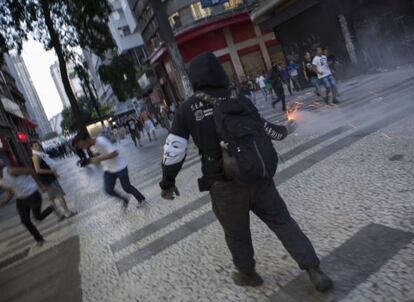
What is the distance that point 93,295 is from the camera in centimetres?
430

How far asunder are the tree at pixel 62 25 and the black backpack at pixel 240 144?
48.6 ft

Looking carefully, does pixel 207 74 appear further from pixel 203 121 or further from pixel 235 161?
pixel 235 161

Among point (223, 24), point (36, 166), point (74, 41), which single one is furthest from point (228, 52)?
point (36, 166)

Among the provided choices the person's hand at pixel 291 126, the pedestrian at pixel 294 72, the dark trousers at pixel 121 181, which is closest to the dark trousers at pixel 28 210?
the dark trousers at pixel 121 181

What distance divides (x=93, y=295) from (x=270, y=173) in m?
2.45

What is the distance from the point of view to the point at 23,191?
7371 millimetres

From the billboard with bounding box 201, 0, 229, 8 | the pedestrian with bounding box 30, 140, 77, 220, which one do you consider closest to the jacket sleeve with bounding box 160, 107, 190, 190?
the pedestrian with bounding box 30, 140, 77, 220

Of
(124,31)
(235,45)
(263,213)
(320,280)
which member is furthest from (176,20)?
(320,280)

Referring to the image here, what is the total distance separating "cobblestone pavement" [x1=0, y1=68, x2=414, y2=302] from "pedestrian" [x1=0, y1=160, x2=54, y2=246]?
41 cm

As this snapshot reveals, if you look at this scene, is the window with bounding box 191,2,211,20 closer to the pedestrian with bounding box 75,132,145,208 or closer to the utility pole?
the utility pole

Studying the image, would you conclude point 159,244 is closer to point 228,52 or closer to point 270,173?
point 270,173

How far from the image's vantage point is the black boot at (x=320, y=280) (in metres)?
3.01

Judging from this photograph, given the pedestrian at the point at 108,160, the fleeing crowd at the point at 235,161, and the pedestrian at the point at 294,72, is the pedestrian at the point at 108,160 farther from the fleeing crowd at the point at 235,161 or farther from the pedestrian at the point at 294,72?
the pedestrian at the point at 294,72

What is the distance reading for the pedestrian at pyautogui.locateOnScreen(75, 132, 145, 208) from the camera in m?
6.86
